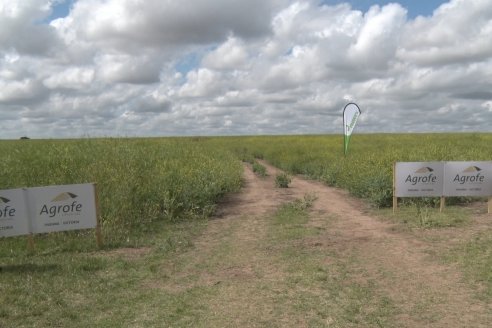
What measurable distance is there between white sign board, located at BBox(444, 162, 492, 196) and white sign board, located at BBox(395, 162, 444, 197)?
0.19 metres

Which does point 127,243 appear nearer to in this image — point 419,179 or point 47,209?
point 47,209

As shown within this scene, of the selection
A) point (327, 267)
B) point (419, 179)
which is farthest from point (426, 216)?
point (327, 267)

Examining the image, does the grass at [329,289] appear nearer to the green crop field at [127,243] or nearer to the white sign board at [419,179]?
the green crop field at [127,243]

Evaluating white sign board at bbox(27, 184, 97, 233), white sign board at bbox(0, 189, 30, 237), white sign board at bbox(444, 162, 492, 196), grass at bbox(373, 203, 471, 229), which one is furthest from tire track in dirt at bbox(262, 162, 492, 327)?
white sign board at bbox(0, 189, 30, 237)

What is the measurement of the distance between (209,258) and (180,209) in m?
3.98

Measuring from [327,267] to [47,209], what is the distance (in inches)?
183

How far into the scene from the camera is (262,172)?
2189 centimetres

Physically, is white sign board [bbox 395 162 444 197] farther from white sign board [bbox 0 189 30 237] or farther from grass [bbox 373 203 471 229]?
white sign board [bbox 0 189 30 237]

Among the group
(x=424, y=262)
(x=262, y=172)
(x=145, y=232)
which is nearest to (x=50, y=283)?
(x=145, y=232)

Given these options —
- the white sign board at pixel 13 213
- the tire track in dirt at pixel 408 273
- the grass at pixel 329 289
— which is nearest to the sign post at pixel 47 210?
the white sign board at pixel 13 213

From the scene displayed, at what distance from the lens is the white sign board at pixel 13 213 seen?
286 inches

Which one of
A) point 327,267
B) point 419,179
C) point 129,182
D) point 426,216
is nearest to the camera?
point 327,267

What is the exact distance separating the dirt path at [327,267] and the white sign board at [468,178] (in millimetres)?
2156

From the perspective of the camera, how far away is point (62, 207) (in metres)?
7.78
